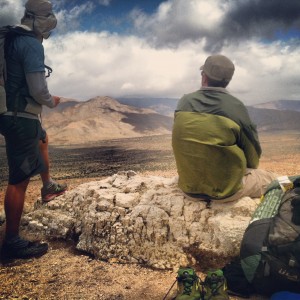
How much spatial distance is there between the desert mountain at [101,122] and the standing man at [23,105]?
3208cm

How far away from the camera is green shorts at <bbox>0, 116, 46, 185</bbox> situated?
307cm

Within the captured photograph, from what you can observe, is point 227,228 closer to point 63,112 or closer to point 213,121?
point 213,121

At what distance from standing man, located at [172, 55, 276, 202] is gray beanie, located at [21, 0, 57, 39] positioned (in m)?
1.58

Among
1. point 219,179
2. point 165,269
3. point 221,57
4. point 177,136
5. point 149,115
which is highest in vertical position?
point 221,57

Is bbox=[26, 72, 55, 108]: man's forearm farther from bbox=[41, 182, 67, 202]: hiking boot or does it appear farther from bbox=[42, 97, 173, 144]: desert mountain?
bbox=[42, 97, 173, 144]: desert mountain

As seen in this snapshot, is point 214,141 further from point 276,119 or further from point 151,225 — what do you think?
point 276,119

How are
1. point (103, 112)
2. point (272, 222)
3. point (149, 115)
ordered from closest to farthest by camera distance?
1. point (272, 222)
2. point (103, 112)
3. point (149, 115)

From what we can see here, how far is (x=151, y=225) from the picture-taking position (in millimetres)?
3246

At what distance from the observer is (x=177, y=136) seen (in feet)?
10.1

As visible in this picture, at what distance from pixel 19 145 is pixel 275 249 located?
7.96 ft

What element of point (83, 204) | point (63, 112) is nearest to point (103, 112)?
point (63, 112)

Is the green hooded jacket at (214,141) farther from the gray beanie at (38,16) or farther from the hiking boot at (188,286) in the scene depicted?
the gray beanie at (38,16)

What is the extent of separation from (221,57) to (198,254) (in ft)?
6.12

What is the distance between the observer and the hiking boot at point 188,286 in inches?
92.8
